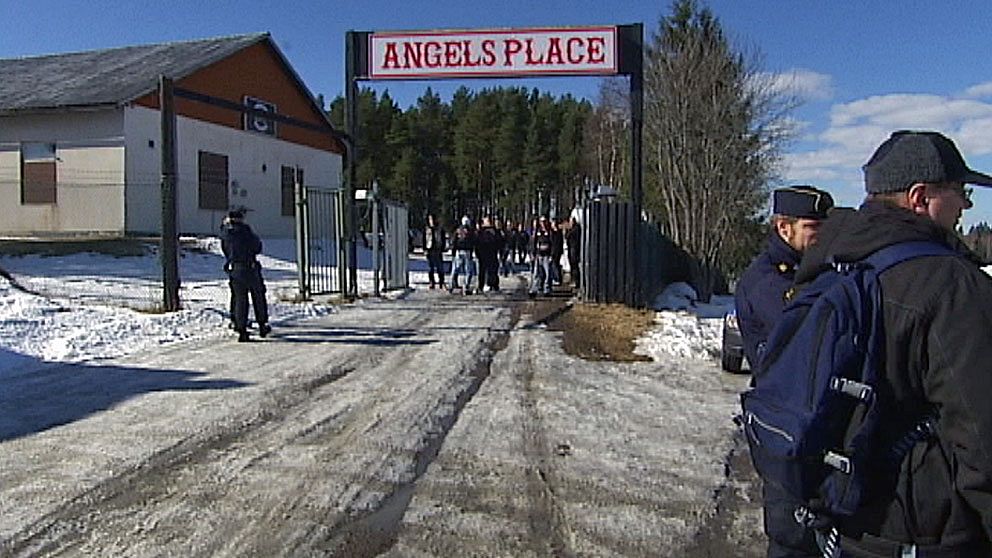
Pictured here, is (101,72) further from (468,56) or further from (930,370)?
(930,370)

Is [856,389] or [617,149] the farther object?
[617,149]

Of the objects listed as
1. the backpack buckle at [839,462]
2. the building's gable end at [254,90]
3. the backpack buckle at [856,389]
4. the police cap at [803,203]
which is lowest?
the backpack buckle at [839,462]

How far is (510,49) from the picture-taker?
16672 millimetres

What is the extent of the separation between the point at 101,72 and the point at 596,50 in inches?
882

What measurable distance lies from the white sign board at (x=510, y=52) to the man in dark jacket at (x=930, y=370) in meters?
14.7

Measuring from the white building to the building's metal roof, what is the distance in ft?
0.21

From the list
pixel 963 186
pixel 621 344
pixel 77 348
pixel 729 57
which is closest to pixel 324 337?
pixel 77 348

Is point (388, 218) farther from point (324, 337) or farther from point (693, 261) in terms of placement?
point (693, 261)

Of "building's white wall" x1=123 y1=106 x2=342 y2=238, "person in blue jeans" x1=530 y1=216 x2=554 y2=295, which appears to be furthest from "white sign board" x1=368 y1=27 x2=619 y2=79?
"building's white wall" x1=123 y1=106 x2=342 y2=238

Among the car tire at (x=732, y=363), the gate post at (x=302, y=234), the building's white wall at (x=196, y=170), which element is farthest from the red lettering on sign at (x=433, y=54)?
the building's white wall at (x=196, y=170)

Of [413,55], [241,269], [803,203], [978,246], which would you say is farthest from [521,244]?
[978,246]

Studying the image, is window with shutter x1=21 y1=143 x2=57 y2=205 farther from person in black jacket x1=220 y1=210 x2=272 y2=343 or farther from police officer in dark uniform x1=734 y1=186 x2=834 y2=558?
police officer in dark uniform x1=734 y1=186 x2=834 y2=558

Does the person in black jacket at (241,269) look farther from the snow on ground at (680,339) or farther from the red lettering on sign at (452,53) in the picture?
the red lettering on sign at (452,53)

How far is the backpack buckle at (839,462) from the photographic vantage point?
2.02m
